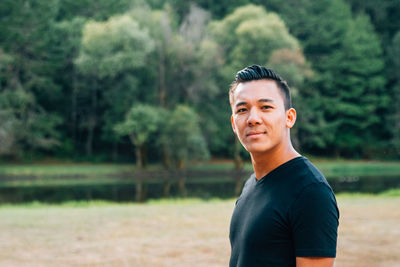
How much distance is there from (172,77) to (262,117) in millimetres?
32956

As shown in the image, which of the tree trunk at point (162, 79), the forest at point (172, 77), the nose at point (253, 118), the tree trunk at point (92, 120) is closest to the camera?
the nose at point (253, 118)

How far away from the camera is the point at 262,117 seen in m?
1.97

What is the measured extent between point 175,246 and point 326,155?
3971 centimetres

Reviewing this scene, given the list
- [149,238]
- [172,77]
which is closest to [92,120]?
[172,77]

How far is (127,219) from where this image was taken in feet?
31.9

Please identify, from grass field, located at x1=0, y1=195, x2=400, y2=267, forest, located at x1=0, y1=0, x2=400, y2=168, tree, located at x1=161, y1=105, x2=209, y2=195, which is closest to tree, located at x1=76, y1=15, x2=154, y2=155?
forest, located at x1=0, y1=0, x2=400, y2=168

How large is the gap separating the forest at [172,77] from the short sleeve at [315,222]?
28726 millimetres

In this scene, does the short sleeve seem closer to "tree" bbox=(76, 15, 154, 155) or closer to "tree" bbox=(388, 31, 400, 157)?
"tree" bbox=(76, 15, 154, 155)

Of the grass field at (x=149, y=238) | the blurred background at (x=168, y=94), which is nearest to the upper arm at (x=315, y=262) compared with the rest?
the grass field at (x=149, y=238)

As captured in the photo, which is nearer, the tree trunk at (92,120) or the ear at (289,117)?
the ear at (289,117)

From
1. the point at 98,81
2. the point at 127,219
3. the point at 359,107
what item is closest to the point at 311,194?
A: the point at 127,219

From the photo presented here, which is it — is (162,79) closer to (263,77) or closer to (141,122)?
(141,122)

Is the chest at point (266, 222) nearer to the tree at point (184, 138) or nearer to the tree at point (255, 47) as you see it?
the tree at point (184, 138)

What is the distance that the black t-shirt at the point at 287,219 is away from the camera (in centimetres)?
171
